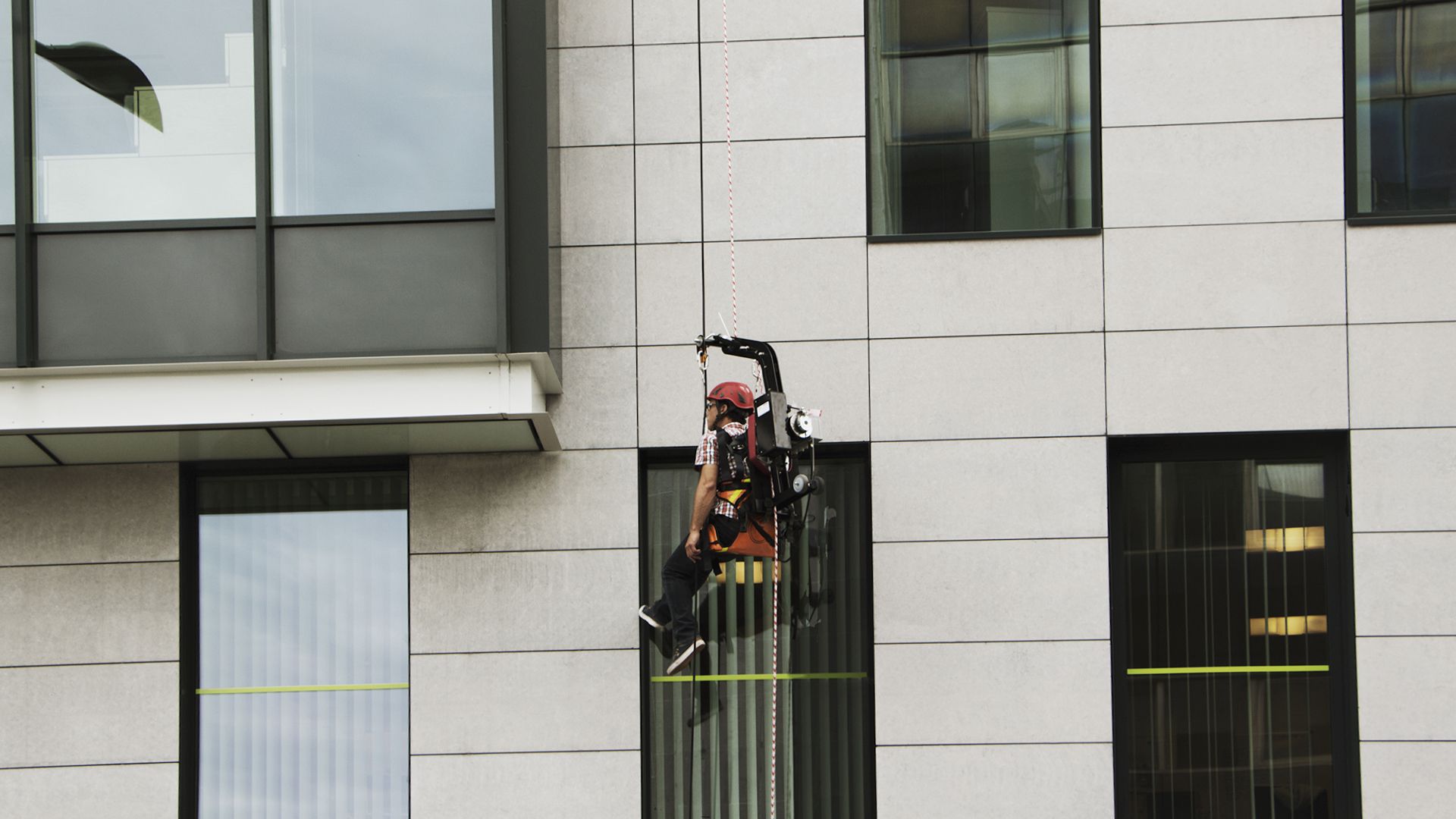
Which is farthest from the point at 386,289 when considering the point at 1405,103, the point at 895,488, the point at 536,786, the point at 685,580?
the point at 1405,103

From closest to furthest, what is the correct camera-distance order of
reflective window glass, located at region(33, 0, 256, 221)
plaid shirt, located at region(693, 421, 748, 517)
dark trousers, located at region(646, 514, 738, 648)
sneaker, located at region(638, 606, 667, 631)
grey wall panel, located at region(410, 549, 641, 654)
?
plaid shirt, located at region(693, 421, 748, 517), dark trousers, located at region(646, 514, 738, 648), reflective window glass, located at region(33, 0, 256, 221), sneaker, located at region(638, 606, 667, 631), grey wall panel, located at region(410, 549, 641, 654)

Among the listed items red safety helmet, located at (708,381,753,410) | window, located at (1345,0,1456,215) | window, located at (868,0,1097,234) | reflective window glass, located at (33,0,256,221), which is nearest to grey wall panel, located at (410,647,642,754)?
red safety helmet, located at (708,381,753,410)

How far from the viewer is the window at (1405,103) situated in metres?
9.05

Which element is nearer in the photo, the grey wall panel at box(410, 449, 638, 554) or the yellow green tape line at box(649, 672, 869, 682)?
the grey wall panel at box(410, 449, 638, 554)

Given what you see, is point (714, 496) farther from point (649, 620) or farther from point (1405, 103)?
point (1405, 103)

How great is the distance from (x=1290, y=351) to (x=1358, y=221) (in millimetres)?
1000

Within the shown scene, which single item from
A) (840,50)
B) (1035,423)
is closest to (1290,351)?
(1035,423)

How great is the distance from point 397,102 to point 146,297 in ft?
6.52

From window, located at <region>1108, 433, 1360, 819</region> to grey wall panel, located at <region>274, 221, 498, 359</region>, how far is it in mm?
4441

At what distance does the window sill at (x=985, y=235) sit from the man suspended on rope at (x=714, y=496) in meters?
1.71

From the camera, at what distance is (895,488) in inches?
351

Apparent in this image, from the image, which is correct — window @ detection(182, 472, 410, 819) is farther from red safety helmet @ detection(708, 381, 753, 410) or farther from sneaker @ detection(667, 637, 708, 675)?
red safety helmet @ detection(708, 381, 753, 410)

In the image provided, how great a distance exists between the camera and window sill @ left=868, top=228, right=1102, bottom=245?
8953 mm

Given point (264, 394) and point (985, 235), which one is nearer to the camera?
point (264, 394)
